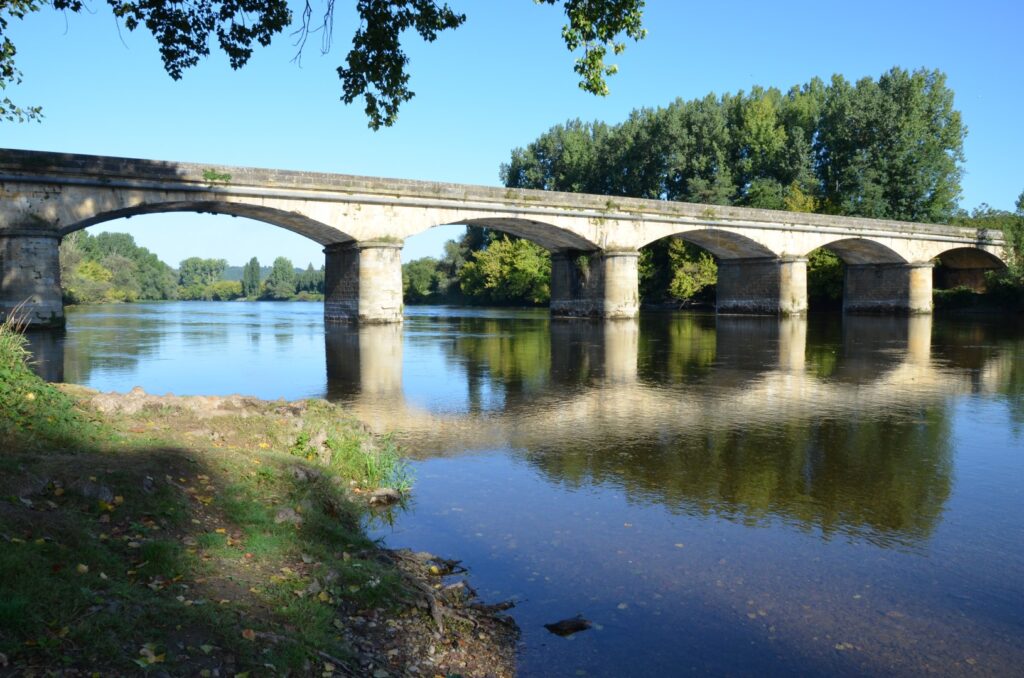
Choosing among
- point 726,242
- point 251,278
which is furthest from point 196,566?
point 251,278

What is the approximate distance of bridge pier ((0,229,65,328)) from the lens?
960 inches

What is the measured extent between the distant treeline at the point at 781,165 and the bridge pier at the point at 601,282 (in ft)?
68.2

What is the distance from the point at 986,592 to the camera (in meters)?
5.10

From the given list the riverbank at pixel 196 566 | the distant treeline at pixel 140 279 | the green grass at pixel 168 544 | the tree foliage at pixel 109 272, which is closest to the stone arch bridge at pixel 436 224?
the green grass at pixel 168 544

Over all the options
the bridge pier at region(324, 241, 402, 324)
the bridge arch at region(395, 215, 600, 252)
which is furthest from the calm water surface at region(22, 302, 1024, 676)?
the bridge arch at region(395, 215, 600, 252)

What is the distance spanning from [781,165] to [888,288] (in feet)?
56.2

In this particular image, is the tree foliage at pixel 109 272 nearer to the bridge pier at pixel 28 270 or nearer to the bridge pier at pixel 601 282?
the bridge pier at pixel 28 270

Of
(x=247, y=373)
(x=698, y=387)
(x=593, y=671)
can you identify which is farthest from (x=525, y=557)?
(x=247, y=373)

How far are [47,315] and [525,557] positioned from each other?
2642 cm

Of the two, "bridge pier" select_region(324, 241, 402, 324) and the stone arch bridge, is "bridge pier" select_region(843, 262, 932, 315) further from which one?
"bridge pier" select_region(324, 241, 402, 324)

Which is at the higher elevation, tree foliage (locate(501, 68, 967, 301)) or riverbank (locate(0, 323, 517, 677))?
tree foliage (locate(501, 68, 967, 301))

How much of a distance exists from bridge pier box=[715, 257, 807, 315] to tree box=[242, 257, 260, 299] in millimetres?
127806

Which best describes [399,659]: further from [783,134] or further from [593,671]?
[783,134]

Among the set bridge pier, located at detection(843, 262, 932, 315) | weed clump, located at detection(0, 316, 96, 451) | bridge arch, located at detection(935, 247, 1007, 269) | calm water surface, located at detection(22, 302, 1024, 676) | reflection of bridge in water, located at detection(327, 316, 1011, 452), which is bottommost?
calm water surface, located at detection(22, 302, 1024, 676)
